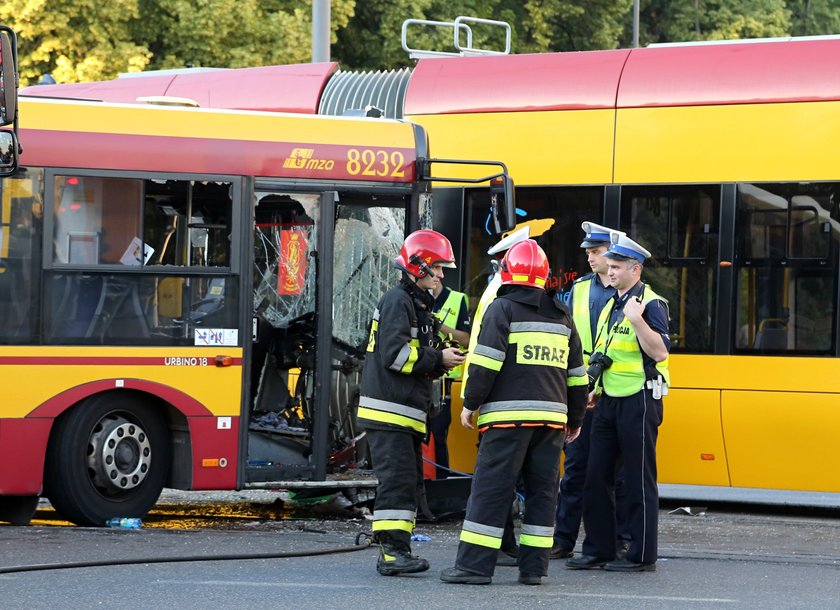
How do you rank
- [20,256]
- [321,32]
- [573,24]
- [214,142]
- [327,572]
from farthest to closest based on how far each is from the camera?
[573,24] → [321,32] → [214,142] → [20,256] → [327,572]

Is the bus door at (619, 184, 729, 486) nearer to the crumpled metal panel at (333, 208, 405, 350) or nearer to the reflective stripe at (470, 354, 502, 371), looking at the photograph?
the crumpled metal panel at (333, 208, 405, 350)

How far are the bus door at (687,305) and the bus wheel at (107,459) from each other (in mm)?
3764

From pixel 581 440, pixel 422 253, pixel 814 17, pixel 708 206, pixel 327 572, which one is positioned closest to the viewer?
pixel 327 572

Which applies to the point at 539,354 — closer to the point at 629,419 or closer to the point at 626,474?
the point at 629,419

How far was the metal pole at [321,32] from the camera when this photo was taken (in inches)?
692

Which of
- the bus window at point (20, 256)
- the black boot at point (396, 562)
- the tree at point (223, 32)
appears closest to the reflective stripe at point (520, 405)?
the black boot at point (396, 562)

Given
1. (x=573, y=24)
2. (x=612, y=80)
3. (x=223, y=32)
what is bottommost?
(x=612, y=80)

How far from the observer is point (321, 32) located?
17.8 m

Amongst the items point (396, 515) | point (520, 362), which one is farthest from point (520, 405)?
point (396, 515)

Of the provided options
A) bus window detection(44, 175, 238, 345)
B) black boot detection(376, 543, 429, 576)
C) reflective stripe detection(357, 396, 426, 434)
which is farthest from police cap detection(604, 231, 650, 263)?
bus window detection(44, 175, 238, 345)

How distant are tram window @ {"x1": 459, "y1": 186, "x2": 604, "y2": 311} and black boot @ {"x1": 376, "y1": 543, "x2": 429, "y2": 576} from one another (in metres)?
3.91

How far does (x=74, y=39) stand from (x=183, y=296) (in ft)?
39.2

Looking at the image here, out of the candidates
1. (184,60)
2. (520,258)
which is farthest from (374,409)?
(184,60)

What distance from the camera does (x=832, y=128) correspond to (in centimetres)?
1159
